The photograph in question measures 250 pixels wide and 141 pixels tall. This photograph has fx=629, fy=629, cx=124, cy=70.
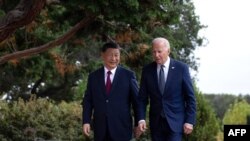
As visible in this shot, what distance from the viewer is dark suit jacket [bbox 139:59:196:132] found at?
21.8ft

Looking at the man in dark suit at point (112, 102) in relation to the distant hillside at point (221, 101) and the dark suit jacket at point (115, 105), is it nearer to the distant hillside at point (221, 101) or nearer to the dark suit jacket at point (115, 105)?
the dark suit jacket at point (115, 105)

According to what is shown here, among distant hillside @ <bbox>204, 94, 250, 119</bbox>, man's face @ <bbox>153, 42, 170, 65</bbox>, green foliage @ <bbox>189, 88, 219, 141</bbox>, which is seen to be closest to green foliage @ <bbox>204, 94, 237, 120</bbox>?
distant hillside @ <bbox>204, 94, 250, 119</bbox>

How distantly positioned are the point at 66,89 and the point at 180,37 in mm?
6654

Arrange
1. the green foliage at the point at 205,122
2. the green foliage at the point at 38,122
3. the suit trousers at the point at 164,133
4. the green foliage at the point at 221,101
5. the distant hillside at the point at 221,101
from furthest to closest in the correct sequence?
the green foliage at the point at 221,101 < the distant hillside at the point at 221,101 < the green foliage at the point at 205,122 < the green foliage at the point at 38,122 < the suit trousers at the point at 164,133

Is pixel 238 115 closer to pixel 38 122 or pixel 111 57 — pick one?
pixel 38 122

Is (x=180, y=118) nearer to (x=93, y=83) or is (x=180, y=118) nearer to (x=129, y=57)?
(x=93, y=83)

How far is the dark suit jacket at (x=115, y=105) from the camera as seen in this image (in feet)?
22.8

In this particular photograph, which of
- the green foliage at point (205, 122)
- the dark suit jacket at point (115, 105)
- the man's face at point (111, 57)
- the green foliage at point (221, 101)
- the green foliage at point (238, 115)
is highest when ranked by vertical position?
the man's face at point (111, 57)

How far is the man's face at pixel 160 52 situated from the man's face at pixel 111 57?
1.53ft

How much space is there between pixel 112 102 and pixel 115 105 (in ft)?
0.15

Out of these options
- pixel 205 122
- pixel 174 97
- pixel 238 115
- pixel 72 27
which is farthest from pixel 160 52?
pixel 238 115

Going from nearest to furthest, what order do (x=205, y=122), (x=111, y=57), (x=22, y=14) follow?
(x=111, y=57) → (x=22, y=14) → (x=205, y=122)

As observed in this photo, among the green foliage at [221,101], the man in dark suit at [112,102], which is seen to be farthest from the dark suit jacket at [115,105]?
the green foliage at [221,101]

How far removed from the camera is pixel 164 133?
6742mm
